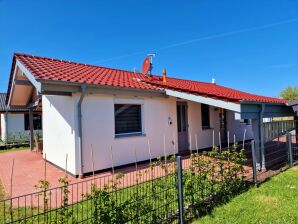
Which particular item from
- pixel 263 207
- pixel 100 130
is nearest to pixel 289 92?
pixel 100 130

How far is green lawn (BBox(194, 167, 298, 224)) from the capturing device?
4.31 metres

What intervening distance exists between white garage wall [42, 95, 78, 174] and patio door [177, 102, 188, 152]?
18.6 ft

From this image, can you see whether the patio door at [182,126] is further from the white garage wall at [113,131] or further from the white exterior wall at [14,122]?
the white exterior wall at [14,122]

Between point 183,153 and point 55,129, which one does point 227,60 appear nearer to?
point 183,153

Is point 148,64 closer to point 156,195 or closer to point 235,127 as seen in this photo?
point 235,127

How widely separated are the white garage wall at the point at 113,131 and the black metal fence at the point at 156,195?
294 centimetres

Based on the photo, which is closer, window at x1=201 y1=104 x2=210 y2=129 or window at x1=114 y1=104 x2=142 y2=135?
window at x1=114 y1=104 x2=142 y2=135

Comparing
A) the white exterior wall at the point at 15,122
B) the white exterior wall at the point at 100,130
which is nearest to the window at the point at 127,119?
the white exterior wall at the point at 100,130

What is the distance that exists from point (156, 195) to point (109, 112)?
5.17m

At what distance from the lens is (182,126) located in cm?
1216

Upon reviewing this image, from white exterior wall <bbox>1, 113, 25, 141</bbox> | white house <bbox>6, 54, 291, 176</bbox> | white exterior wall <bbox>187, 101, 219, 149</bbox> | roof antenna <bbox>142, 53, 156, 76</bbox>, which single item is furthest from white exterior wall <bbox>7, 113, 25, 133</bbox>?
white exterior wall <bbox>187, 101, 219, 149</bbox>

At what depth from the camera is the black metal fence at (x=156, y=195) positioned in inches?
129

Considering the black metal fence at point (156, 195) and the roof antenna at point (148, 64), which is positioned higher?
the roof antenna at point (148, 64)

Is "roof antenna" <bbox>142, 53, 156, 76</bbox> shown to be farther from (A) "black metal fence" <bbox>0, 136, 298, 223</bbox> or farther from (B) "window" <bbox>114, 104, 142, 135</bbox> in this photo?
(A) "black metal fence" <bbox>0, 136, 298, 223</bbox>
